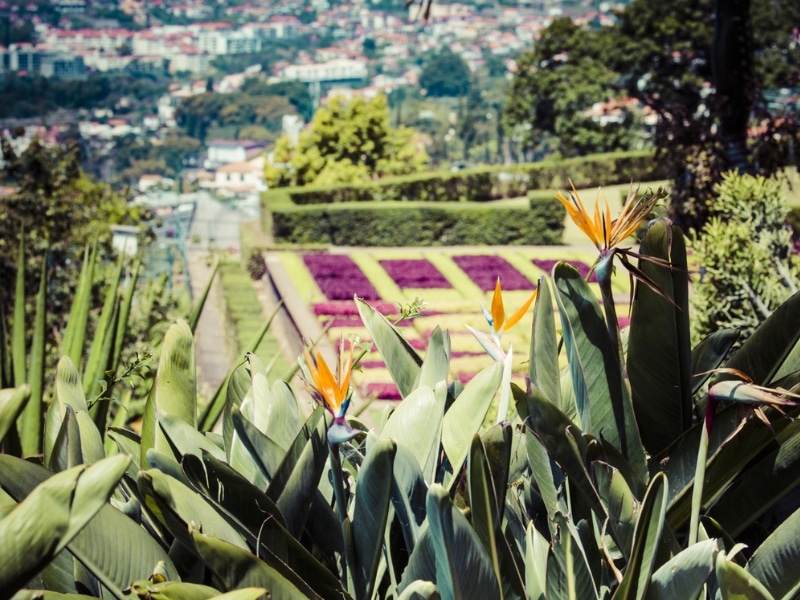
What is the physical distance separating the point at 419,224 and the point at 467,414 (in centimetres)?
1892

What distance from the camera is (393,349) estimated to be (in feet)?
6.34

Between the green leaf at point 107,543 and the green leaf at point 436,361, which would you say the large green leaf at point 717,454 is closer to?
the green leaf at point 436,361

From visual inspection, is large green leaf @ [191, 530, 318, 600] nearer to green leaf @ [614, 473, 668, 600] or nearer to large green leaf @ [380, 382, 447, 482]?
large green leaf @ [380, 382, 447, 482]

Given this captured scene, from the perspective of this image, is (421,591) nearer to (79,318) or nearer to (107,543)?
(107,543)

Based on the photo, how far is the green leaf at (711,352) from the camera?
6.05 ft

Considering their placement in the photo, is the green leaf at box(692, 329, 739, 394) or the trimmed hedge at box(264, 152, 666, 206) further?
the trimmed hedge at box(264, 152, 666, 206)

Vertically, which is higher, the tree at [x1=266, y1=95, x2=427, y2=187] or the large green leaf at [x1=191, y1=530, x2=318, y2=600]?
the large green leaf at [x1=191, y1=530, x2=318, y2=600]

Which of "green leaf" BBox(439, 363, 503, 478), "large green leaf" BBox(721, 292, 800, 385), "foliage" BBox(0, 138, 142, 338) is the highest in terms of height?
"large green leaf" BBox(721, 292, 800, 385)

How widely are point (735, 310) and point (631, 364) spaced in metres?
3.52

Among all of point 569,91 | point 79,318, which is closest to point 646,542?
point 79,318

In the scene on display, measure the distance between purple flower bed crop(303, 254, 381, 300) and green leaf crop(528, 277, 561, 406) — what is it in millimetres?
11509

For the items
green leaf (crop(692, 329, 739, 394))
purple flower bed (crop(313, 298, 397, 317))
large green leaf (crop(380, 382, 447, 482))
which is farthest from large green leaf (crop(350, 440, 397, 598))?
purple flower bed (crop(313, 298, 397, 317))

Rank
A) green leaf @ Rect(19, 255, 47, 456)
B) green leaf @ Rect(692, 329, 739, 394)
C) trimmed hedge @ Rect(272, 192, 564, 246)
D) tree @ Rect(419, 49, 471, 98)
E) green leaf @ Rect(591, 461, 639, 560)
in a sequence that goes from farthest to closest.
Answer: tree @ Rect(419, 49, 471, 98), trimmed hedge @ Rect(272, 192, 564, 246), green leaf @ Rect(19, 255, 47, 456), green leaf @ Rect(692, 329, 739, 394), green leaf @ Rect(591, 461, 639, 560)

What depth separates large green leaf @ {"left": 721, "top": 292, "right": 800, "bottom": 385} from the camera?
171cm
